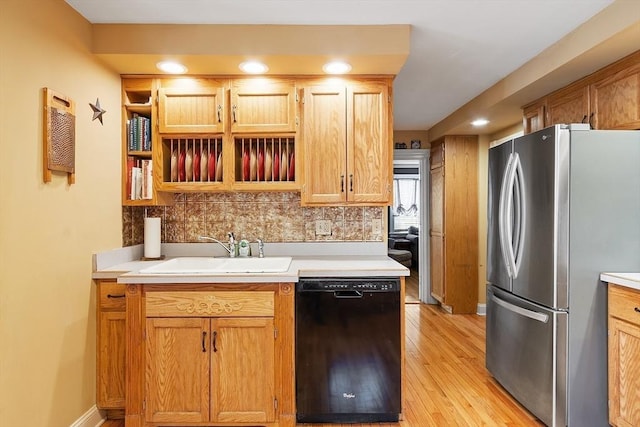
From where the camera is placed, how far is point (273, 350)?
2160 mm

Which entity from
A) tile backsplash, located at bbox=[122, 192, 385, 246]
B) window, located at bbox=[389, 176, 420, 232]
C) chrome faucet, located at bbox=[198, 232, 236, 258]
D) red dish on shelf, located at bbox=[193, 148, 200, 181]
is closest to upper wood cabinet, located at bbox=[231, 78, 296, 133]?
red dish on shelf, located at bbox=[193, 148, 200, 181]

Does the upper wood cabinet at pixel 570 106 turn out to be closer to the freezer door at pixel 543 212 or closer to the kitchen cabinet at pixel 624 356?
the freezer door at pixel 543 212

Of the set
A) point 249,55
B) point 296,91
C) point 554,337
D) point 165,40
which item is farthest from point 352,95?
point 554,337

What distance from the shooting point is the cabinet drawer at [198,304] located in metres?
2.14

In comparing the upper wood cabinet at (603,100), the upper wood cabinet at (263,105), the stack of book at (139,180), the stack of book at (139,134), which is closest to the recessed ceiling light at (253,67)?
the upper wood cabinet at (263,105)

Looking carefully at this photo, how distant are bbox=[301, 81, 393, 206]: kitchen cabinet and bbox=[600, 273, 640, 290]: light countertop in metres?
1.33

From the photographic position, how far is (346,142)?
103 inches

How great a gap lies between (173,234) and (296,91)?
141cm

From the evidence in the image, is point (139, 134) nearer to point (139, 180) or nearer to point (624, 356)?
point (139, 180)

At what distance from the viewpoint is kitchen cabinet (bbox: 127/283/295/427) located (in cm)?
214

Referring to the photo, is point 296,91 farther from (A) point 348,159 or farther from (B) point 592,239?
(B) point 592,239

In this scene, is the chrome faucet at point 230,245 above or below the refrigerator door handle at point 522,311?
above

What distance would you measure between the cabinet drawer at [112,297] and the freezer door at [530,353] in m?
2.49

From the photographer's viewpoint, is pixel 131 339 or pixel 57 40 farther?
pixel 131 339
